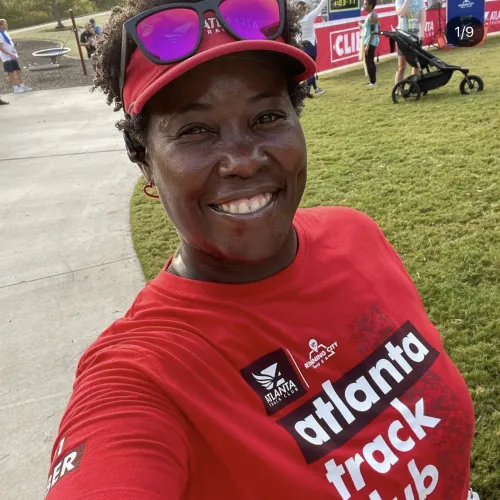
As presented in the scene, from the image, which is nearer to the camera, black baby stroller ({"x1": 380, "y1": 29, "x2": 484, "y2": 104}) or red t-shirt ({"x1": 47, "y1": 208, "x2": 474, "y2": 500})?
red t-shirt ({"x1": 47, "y1": 208, "x2": 474, "y2": 500})

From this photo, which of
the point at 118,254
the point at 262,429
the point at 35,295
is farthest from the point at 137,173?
the point at 262,429

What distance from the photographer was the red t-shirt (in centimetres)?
112

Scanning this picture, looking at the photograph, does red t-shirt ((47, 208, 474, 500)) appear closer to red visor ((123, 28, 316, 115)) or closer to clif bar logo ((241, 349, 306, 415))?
clif bar logo ((241, 349, 306, 415))

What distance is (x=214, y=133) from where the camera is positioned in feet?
4.16

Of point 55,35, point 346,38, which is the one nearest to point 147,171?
point 346,38

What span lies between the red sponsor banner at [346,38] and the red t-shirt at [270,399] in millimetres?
11386

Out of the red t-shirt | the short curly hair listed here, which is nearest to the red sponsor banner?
the short curly hair

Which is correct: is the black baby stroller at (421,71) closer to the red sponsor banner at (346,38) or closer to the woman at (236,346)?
the red sponsor banner at (346,38)

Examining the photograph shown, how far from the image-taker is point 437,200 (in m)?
4.97

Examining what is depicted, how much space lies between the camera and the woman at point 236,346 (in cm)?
115

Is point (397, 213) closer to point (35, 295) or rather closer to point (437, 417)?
point (35, 295)

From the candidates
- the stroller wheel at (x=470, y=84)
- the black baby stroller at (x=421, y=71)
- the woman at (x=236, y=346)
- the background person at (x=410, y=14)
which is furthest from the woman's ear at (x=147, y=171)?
the background person at (x=410, y=14)

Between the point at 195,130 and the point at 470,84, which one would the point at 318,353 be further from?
the point at 470,84

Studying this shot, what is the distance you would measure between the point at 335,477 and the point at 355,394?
0.68ft
